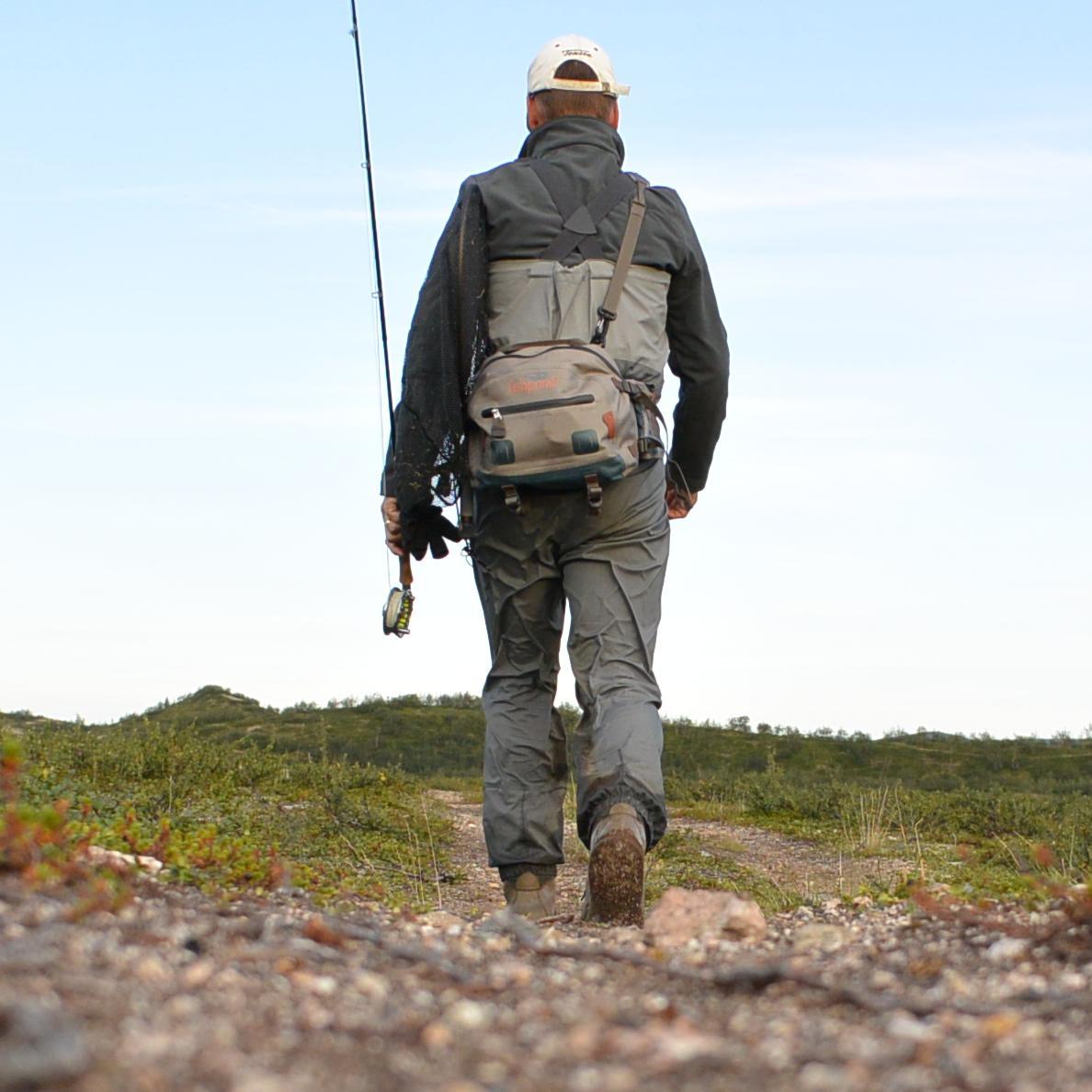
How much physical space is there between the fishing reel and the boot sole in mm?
1509

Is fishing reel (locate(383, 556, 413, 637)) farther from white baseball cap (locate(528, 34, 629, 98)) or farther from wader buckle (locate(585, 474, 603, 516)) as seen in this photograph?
white baseball cap (locate(528, 34, 629, 98))

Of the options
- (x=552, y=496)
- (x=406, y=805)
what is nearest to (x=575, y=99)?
(x=552, y=496)

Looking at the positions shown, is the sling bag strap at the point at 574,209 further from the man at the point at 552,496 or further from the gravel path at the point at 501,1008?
Answer: the gravel path at the point at 501,1008

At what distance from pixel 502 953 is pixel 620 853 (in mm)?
1316

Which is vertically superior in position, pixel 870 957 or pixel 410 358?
pixel 410 358

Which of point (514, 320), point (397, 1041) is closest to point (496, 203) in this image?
point (514, 320)

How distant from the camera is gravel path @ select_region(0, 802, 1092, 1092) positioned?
2156 mm

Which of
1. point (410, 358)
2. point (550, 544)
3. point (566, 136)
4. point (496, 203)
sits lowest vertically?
point (550, 544)

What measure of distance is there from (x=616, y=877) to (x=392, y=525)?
177cm

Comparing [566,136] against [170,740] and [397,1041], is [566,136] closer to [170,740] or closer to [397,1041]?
[397,1041]

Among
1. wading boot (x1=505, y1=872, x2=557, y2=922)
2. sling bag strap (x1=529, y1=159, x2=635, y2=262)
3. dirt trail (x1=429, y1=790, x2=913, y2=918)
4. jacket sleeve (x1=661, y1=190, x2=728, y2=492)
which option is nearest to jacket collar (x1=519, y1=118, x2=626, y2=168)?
sling bag strap (x1=529, y1=159, x2=635, y2=262)

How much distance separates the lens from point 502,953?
359 cm

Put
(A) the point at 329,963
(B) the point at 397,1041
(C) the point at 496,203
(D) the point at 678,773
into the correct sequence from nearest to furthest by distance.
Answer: (B) the point at 397,1041 < (A) the point at 329,963 < (C) the point at 496,203 < (D) the point at 678,773

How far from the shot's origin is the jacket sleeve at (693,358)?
5605mm
